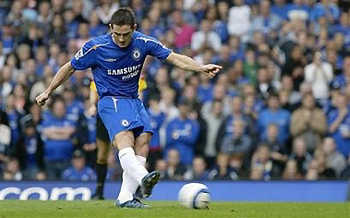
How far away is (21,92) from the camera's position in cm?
1941

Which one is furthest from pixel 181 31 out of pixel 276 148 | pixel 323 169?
pixel 323 169

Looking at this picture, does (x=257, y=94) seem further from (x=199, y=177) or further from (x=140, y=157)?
(x=140, y=157)

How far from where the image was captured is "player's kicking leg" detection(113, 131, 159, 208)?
1095 centimetres

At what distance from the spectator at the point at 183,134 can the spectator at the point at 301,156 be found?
177cm

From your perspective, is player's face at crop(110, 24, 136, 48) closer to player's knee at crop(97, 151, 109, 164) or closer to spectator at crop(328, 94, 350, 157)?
player's knee at crop(97, 151, 109, 164)

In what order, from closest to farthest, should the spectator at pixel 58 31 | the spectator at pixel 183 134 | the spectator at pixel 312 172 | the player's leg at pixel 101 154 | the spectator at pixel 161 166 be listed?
the player's leg at pixel 101 154, the spectator at pixel 312 172, the spectator at pixel 161 166, the spectator at pixel 183 134, the spectator at pixel 58 31

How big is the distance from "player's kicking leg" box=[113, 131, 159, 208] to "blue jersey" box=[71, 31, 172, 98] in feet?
1.92

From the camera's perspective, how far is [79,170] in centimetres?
1828

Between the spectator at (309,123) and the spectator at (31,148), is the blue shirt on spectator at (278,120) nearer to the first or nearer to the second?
the spectator at (309,123)

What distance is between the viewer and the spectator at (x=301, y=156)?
726 inches

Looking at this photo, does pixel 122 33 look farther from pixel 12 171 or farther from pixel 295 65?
pixel 295 65

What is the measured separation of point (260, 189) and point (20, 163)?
4.51 meters

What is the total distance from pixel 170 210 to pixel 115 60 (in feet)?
5.79

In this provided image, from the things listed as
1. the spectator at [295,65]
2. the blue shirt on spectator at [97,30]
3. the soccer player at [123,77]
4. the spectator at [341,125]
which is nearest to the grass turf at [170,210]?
the soccer player at [123,77]
